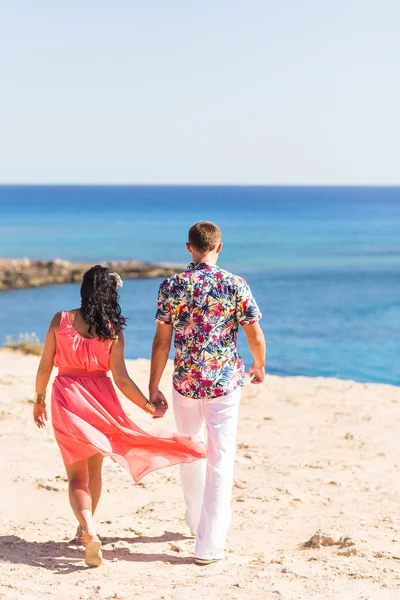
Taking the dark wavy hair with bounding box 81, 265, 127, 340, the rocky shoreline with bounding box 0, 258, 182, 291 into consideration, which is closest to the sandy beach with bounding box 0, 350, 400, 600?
the dark wavy hair with bounding box 81, 265, 127, 340

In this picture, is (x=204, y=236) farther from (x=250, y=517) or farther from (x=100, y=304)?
(x=250, y=517)

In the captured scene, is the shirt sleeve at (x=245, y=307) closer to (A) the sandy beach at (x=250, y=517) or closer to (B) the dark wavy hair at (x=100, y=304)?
(B) the dark wavy hair at (x=100, y=304)

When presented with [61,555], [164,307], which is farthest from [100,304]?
[61,555]

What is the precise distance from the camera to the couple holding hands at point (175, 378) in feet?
16.6

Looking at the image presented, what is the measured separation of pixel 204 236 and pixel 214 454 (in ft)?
4.44

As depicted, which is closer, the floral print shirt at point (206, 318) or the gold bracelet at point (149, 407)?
the floral print shirt at point (206, 318)

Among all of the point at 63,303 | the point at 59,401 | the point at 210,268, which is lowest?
the point at 63,303

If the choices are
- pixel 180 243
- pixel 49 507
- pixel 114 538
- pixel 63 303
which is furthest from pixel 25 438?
pixel 180 243

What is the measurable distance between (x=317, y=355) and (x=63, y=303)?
13.0 metres

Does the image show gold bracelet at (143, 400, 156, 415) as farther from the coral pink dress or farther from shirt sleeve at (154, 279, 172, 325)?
shirt sleeve at (154, 279, 172, 325)

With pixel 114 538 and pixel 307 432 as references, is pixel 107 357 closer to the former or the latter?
pixel 114 538

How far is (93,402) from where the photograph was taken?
5.12 meters

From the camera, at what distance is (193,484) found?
215 inches

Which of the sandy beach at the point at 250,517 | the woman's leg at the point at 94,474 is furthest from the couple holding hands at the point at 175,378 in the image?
the sandy beach at the point at 250,517
